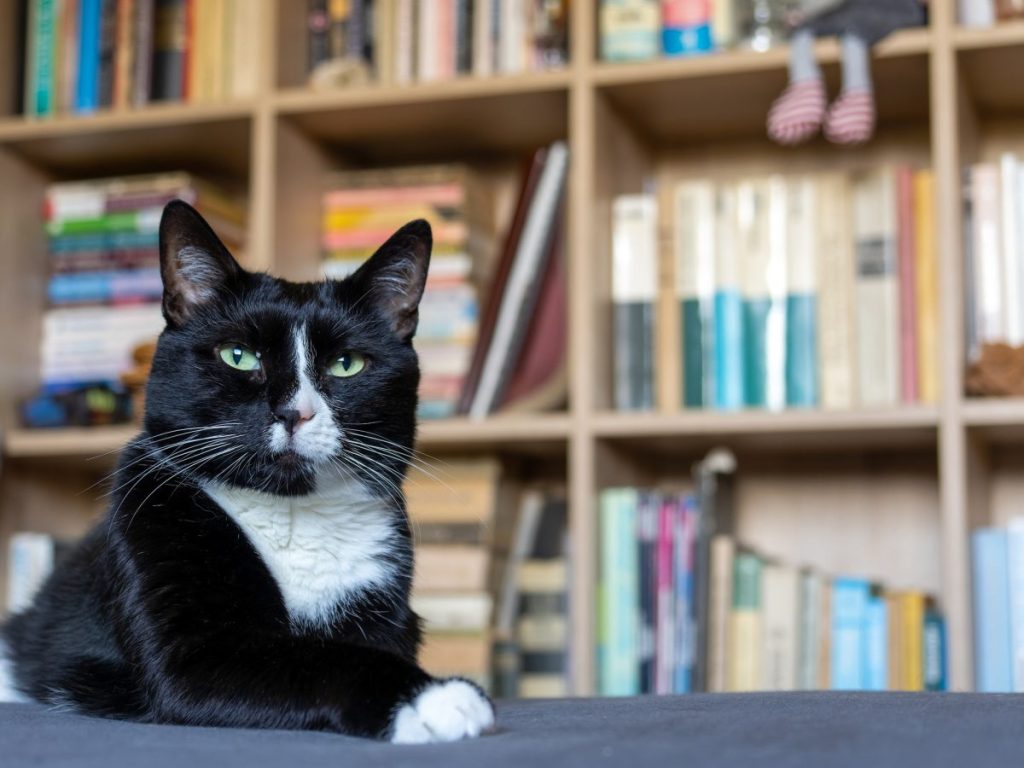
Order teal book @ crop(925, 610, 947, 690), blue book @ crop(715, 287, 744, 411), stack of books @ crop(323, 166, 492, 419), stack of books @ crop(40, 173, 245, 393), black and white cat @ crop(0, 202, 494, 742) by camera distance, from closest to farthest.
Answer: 1. black and white cat @ crop(0, 202, 494, 742)
2. teal book @ crop(925, 610, 947, 690)
3. blue book @ crop(715, 287, 744, 411)
4. stack of books @ crop(323, 166, 492, 419)
5. stack of books @ crop(40, 173, 245, 393)

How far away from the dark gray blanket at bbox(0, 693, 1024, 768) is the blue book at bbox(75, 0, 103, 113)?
54.1 inches

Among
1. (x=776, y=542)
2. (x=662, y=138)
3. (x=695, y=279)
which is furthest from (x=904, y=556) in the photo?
(x=662, y=138)

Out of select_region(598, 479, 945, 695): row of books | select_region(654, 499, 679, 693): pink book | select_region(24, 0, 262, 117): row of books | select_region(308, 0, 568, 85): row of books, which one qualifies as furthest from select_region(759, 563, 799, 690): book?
select_region(24, 0, 262, 117): row of books

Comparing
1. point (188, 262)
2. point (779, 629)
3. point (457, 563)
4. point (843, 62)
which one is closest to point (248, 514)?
point (188, 262)

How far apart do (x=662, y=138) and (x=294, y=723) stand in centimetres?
143

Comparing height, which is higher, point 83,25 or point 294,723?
point 83,25

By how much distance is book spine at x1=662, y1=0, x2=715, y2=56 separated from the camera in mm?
1857

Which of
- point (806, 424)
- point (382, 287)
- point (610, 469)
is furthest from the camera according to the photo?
point (610, 469)

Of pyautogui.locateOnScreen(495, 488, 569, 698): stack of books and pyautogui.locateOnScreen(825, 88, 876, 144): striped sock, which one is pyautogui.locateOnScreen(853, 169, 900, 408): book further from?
pyautogui.locateOnScreen(495, 488, 569, 698): stack of books

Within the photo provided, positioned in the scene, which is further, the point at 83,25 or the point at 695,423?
the point at 83,25

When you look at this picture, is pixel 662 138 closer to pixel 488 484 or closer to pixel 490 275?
pixel 490 275

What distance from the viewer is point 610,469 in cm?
186

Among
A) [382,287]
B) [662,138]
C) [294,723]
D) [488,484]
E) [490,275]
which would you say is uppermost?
[662,138]

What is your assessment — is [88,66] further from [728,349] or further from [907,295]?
[907,295]
